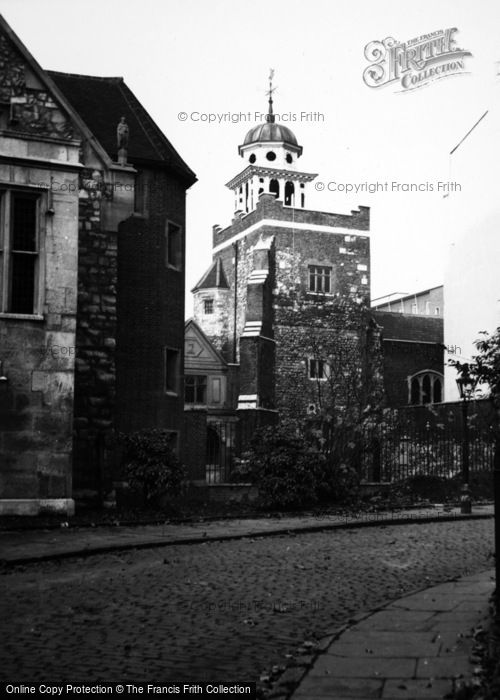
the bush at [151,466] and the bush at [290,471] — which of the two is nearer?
the bush at [151,466]

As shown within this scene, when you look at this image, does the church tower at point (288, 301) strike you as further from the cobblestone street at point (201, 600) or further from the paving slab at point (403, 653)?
the paving slab at point (403, 653)

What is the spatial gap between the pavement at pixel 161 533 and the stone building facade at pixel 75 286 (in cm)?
256

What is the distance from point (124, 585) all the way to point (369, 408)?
780 inches

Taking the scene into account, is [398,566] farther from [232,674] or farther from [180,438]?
[180,438]

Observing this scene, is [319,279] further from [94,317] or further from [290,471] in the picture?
[290,471]

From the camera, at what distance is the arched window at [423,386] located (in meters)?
61.4

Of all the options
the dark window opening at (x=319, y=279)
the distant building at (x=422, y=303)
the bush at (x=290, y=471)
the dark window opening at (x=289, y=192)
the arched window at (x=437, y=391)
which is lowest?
the bush at (x=290, y=471)

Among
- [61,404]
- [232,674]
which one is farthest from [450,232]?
[232,674]

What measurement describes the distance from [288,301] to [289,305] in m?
0.26

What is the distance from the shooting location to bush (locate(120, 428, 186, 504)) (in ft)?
64.8

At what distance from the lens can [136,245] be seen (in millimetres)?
29250

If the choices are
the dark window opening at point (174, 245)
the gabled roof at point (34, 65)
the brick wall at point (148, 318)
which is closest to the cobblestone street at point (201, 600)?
the gabled roof at point (34, 65)

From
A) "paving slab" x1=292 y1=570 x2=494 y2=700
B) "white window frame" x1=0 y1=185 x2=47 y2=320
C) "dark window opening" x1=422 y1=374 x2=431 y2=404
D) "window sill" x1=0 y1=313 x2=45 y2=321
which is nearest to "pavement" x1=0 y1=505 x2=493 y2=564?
"window sill" x1=0 y1=313 x2=45 y2=321

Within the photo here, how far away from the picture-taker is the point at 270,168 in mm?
75812
